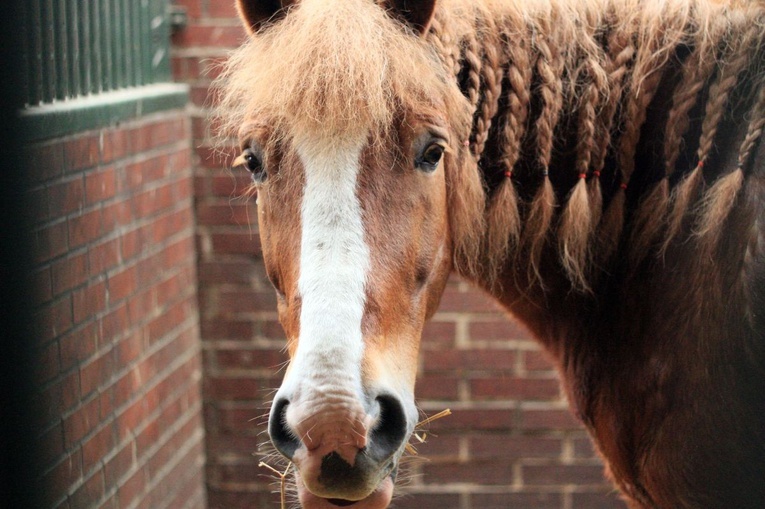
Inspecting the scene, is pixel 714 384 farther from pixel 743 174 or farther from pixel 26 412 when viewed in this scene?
pixel 26 412

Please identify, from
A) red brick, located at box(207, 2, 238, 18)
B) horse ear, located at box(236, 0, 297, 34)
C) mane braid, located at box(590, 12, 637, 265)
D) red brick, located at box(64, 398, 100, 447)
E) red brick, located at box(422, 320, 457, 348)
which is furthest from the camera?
red brick, located at box(422, 320, 457, 348)

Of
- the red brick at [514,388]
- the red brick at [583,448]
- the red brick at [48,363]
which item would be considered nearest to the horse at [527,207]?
the red brick at [48,363]

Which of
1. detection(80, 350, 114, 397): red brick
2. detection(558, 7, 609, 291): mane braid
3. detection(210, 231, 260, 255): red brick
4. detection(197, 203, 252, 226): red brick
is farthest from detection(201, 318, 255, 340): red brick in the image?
detection(558, 7, 609, 291): mane braid

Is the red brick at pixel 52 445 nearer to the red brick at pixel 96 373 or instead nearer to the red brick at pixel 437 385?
the red brick at pixel 96 373

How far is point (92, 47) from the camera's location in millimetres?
2561

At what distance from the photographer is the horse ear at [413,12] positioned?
1.70m

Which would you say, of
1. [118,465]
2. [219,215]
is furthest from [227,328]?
[118,465]

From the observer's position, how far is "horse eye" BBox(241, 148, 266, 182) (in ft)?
5.65

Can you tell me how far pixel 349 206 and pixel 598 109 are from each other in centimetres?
78

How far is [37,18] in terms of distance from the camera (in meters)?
2.14

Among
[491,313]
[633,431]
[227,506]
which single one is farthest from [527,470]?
[633,431]

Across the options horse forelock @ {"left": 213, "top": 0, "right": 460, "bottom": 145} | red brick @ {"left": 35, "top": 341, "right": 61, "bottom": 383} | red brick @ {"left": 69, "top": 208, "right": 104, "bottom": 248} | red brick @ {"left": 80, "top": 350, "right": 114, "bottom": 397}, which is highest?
horse forelock @ {"left": 213, "top": 0, "right": 460, "bottom": 145}

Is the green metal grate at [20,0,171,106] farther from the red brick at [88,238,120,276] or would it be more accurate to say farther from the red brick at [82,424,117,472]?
the red brick at [82,424,117,472]

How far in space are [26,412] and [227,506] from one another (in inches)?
83.7
